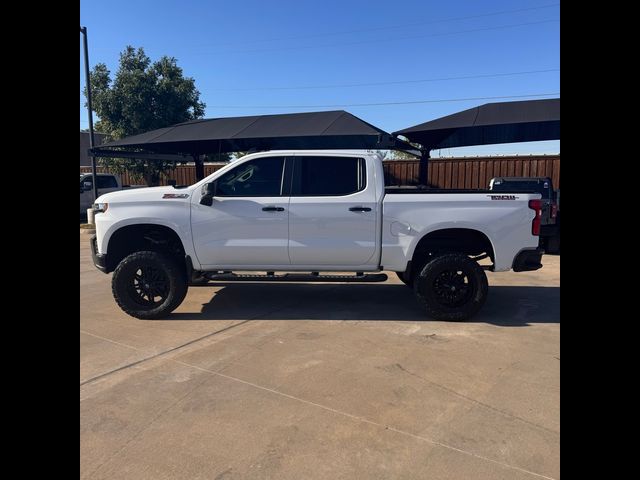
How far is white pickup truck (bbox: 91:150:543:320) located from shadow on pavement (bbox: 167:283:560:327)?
503 mm

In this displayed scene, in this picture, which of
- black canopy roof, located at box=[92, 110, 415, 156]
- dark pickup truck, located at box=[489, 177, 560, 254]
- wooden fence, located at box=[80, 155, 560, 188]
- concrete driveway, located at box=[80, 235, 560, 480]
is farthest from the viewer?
wooden fence, located at box=[80, 155, 560, 188]

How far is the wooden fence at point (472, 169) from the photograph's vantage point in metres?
16.7

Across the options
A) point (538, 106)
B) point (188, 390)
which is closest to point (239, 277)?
point (188, 390)

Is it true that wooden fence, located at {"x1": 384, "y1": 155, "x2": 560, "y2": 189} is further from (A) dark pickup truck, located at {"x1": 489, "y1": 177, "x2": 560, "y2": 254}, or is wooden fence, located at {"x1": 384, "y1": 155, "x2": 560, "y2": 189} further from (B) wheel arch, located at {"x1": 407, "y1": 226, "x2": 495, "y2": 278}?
(B) wheel arch, located at {"x1": 407, "y1": 226, "x2": 495, "y2": 278}

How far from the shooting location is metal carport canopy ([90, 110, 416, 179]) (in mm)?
9352

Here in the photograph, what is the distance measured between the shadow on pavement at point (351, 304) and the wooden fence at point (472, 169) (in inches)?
420

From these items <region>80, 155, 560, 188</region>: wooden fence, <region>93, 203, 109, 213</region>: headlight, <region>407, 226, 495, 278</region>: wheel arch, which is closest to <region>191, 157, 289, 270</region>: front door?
<region>93, 203, 109, 213</region>: headlight

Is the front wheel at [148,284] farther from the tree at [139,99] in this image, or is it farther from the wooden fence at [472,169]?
the tree at [139,99]

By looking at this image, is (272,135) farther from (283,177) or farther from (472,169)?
(472,169)

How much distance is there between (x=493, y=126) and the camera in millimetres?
11234
